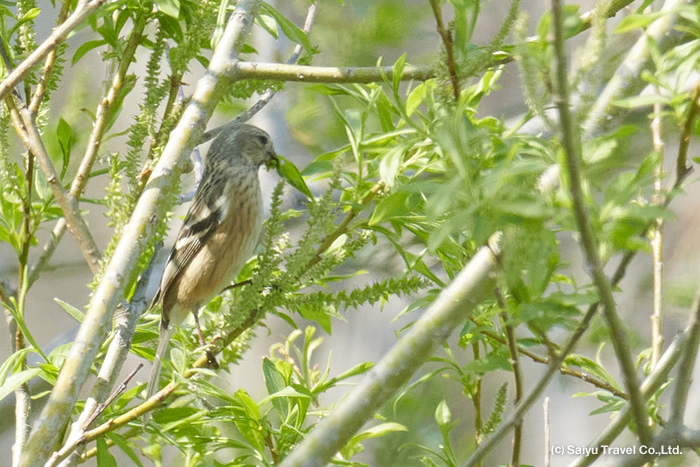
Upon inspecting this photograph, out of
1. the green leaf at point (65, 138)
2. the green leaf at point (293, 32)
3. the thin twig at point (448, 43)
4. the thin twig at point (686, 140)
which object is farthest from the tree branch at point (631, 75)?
the green leaf at point (65, 138)

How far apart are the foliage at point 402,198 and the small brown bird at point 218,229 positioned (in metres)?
0.27

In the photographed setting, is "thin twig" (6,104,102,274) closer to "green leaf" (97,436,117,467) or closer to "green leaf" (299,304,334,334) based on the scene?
"green leaf" (97,436,117,467)

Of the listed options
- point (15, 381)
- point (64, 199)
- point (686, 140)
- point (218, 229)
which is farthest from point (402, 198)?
point (218, 229)

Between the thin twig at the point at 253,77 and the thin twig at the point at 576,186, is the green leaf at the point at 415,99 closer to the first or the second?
the thin twig at the point at 253,77

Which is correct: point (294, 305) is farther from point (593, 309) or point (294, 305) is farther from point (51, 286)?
point (51, 286)

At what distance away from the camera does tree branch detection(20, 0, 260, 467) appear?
190 centimetres

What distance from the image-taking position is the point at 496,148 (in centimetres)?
160

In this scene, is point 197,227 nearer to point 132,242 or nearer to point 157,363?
point 157,363

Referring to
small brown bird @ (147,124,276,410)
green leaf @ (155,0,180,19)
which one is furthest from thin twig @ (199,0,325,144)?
small brown bird @ (147,124,276,410)

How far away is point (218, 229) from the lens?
150 inches

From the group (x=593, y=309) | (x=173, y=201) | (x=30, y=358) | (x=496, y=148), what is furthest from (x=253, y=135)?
(x=593, y=309)

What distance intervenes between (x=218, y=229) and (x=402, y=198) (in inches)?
85.1

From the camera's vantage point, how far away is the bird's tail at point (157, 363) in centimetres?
249

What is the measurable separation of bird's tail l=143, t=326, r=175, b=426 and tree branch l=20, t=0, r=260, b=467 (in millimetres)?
310
